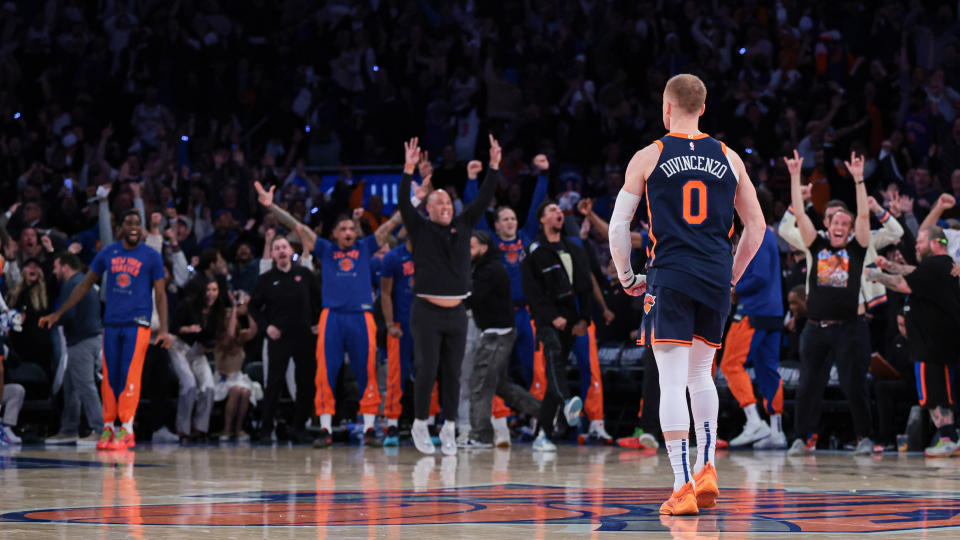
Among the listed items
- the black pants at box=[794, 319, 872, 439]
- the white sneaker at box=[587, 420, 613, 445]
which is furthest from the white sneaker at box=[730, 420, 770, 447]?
the white sneaker at box=[587, 420, 613, 445]

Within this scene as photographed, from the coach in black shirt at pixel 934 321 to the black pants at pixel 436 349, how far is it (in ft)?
12.1

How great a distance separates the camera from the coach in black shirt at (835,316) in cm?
1148

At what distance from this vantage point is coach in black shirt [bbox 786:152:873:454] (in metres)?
11.5

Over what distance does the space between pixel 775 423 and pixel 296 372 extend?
4.83 meters

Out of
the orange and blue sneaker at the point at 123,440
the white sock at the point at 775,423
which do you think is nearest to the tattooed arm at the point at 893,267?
the white sock at the point at 775,423

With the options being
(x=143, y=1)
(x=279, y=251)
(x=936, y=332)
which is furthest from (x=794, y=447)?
(x=143, y=1)

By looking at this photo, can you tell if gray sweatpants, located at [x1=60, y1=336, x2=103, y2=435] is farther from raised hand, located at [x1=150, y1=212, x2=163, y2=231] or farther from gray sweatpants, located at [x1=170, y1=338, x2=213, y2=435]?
raised hand, located at [x1=150, y1=212, x2=163, y2=231]

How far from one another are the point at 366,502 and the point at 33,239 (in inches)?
366

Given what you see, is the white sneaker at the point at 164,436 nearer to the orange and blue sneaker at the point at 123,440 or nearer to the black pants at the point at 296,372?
the black pants at the point at 296,372

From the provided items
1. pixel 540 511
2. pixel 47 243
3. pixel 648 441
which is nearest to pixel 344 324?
pixel 648 441

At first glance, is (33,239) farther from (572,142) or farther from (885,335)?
(885,335)

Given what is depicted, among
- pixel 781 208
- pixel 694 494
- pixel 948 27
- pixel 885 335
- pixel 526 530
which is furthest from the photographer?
pixel 948 27

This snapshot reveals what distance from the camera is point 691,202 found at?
6.23 m

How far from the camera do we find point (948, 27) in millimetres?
17312
